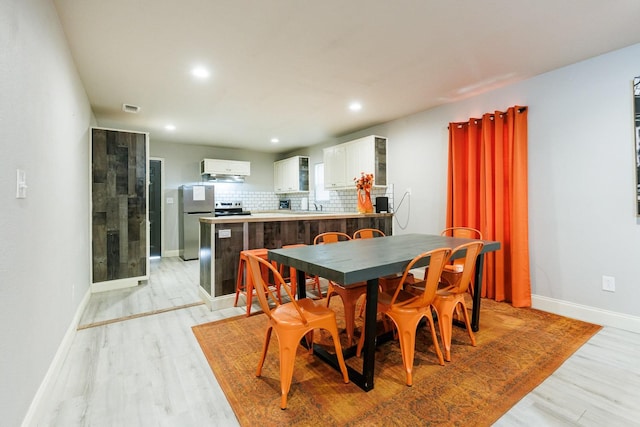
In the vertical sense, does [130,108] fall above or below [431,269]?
above

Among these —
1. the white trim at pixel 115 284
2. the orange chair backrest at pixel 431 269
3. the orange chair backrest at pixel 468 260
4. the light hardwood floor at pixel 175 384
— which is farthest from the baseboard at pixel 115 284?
the orange chair backrest at pixel 468 260

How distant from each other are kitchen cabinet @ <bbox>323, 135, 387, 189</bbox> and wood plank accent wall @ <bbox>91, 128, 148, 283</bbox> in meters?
3.07

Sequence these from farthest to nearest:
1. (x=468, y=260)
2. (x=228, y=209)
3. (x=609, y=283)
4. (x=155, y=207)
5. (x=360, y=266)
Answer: (x=228, y=209) → (x=155, y=207) → (x=609, y=283) → (x=468, y=260) → (x=360, y=266)

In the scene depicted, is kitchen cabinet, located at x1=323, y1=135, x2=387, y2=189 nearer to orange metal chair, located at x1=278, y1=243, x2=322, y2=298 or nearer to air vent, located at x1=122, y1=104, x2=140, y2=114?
orange metal chair, located at x1=278, y1=243, x2=322, y2=298

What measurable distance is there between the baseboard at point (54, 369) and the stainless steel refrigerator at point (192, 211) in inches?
123

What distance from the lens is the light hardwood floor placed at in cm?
163

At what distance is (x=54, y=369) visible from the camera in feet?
6.48

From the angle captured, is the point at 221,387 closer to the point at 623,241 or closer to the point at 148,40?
the point at 148,40

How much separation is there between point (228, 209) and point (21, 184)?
5466mm

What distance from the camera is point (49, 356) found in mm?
1911

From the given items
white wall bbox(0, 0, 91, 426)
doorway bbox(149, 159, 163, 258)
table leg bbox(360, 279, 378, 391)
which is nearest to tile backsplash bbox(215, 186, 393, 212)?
doorway bbox(149, 159, 163, 258)

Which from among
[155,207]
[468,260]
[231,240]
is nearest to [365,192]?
[231,240]

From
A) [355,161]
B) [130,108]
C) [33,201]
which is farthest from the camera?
[355,161]

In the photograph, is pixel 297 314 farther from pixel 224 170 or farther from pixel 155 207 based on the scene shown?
pixel 155 207
